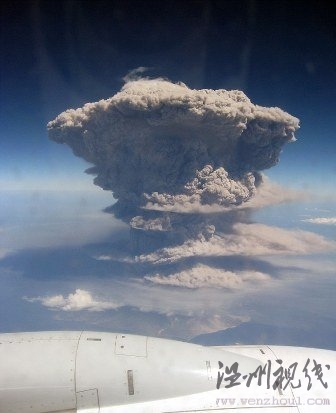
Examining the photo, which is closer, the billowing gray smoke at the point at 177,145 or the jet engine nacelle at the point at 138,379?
the jet engine nacelle at the point at 138,379

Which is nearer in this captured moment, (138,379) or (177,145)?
(138,379)

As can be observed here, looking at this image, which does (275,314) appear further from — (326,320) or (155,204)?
(155,204)

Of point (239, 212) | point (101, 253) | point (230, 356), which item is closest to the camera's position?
point (230, 356)

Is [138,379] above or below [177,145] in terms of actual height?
below

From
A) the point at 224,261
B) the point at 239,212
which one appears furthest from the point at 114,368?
the point at 224,261

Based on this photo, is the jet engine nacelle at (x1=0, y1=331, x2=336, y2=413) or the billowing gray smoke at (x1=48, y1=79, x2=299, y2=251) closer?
the jet engine nacelle at (x1=0, y1=331, x2=336, y2=413)

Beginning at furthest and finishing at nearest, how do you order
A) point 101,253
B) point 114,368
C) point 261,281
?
point 101,253 → point 261,281 → point 114,368

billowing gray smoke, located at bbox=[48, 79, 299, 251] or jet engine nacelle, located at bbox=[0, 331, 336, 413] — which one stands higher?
billowing gray smoke, located at bbox=[48, 79, 299, 251]

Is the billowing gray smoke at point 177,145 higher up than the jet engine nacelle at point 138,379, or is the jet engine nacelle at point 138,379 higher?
the billowing gray smoke at point 177,145
